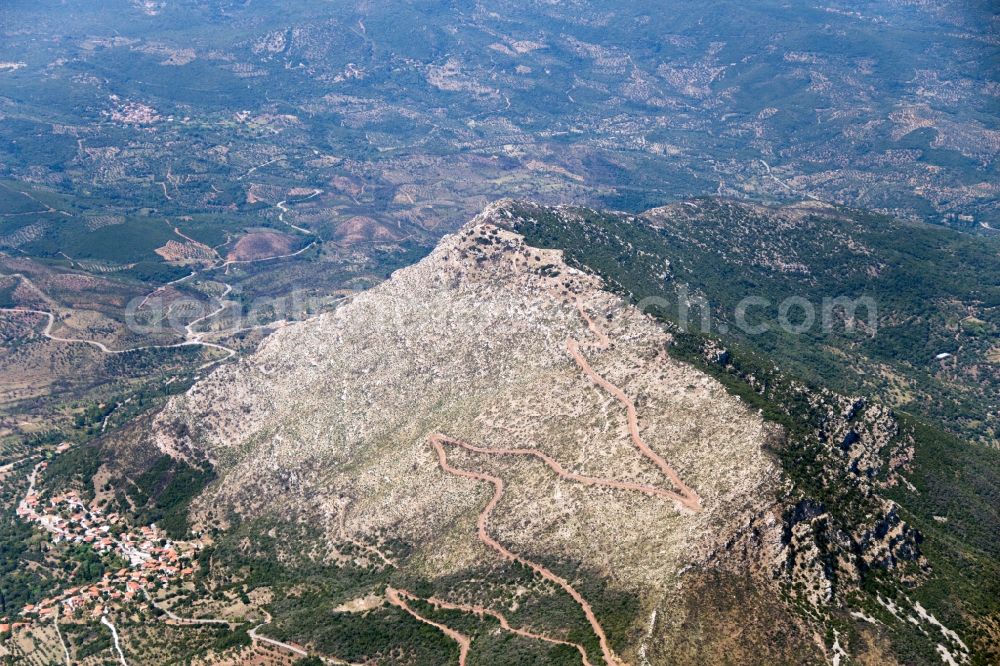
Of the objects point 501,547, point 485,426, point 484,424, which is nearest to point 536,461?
point 485,426

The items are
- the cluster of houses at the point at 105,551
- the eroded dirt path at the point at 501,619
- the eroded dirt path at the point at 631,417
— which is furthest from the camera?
the cluster of houses at the point at 105,551

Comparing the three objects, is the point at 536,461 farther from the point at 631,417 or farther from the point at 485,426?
the point at 631,417

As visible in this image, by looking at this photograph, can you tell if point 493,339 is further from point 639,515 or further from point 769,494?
point 769,494

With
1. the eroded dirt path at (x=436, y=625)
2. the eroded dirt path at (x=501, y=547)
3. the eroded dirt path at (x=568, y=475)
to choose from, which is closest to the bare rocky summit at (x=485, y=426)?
the eroded dirt path at (x=568, y=475)

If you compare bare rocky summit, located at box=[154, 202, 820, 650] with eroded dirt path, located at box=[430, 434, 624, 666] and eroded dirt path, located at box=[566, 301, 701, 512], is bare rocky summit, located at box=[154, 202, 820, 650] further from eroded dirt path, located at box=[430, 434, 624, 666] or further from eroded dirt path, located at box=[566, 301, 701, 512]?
eroded dirt path, located at box=[430, 434, 624, 666]

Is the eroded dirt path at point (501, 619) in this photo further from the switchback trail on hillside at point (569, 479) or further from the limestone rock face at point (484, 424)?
the limestone rock face at point (484, 424)
